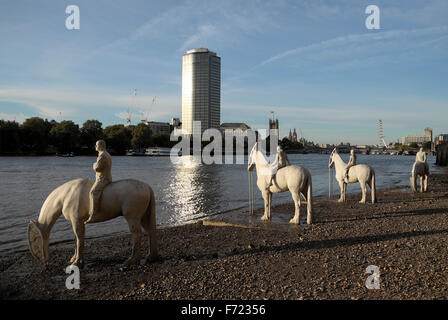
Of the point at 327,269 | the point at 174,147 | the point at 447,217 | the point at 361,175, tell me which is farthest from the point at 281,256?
the point at 174,147

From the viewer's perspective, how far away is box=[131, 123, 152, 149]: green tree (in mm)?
136250

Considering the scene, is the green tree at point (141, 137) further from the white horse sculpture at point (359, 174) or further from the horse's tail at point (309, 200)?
the horse's tail at point (309, 200)

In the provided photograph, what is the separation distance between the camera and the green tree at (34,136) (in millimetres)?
103750

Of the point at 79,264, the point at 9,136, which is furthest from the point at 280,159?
the point at 9,136

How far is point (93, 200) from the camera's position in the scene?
7234mm

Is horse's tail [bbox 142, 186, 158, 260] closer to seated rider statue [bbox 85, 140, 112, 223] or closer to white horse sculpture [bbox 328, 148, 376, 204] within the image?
seated rider statue [bbox 85, 140, 112, 223]

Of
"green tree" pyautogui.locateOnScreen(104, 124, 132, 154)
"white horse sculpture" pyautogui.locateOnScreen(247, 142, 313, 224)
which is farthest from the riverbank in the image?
"green tree" pyautogui.locateOnScreen(104, 124, 132, 154)

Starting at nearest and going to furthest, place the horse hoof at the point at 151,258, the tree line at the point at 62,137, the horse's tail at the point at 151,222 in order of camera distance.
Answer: the horse's tail at the point at 151,222, the horse hoof at the point at 151,258, the tree line at the point at 62,137

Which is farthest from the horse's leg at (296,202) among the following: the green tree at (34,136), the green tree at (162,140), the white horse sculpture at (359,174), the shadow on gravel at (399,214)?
the green tree at (162,140)

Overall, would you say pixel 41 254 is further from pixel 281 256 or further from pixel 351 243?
pixel 351 243

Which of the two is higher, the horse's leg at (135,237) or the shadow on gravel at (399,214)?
the horse's leg at (135,237)

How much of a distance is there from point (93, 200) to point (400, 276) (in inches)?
270

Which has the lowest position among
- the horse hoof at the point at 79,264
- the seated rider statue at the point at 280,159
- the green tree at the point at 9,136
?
the horse hoof at the point at 79,264

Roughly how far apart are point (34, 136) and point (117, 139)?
3141 cm
